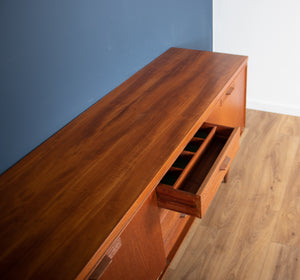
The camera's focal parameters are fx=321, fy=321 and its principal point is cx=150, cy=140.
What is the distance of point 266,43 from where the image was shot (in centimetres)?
210

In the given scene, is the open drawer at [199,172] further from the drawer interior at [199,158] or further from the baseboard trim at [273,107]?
the baseboard trim at [273,107]

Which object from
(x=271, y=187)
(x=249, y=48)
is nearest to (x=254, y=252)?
(x=271, y=187)

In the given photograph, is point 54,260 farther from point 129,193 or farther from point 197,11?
point 197,11

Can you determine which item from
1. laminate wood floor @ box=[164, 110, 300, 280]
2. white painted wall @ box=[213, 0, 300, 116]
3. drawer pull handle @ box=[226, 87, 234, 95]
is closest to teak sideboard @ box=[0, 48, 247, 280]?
drawer pull handle @ box=[226, 87, 234, 95]

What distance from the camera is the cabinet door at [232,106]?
1.49 metres

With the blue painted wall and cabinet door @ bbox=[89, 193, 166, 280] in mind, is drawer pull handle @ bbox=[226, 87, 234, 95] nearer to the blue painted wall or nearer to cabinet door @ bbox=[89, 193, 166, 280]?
the blue painted wall

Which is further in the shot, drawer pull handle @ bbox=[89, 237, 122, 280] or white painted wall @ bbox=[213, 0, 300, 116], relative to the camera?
white painted wall @ bbox=[213, 0, 300, 116]

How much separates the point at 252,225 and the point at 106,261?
923 mm

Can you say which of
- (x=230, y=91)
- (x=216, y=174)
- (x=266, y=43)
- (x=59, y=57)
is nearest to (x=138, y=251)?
(x=216, y=174)

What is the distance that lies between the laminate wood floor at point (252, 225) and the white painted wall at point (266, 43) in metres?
0.39

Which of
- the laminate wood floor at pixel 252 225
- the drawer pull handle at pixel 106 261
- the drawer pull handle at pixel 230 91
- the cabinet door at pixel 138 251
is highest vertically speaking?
the drawer pull handle at pixel 230 91

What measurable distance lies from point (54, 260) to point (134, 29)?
1.10 m

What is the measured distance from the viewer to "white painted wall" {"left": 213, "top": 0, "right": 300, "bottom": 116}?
1.98 meters

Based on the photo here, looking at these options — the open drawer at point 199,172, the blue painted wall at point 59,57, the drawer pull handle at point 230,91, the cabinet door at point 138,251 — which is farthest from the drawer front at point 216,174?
the blue painted wall at point 59,57
